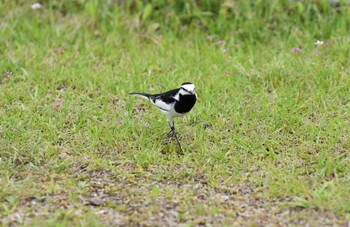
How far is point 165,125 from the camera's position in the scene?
5.50m

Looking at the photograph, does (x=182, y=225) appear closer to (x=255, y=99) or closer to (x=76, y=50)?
(x=255, y=99)

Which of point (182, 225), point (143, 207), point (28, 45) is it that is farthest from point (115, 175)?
point (28, 45)

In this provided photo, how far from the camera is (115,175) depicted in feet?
15.4

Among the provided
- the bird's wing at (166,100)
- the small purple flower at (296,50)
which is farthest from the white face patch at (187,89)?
the small purple flower at (296,50)

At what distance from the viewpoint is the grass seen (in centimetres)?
423

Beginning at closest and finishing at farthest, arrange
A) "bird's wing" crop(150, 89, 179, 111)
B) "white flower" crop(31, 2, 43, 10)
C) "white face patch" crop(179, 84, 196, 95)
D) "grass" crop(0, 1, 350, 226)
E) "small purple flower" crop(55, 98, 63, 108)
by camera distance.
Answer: "grass" crop(0, 1, 350, 226)
"white face patch" crop(179, 84, 196, 95)
"bird's wing" crop(150, 89, 179, 111)
"small purple flower" crop(55, 98, 63, 108)
"white flower" crop(31, 2, 43, 10)

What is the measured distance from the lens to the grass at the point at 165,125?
4.23 meters

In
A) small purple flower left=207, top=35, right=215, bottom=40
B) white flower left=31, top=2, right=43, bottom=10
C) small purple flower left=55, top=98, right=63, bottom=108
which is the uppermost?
small purple flower left=207, top=35, right=215, bottom=40

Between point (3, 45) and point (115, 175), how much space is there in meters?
3.05

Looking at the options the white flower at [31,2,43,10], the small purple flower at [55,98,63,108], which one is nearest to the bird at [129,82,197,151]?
the small purple flower at [55,98,63,108]

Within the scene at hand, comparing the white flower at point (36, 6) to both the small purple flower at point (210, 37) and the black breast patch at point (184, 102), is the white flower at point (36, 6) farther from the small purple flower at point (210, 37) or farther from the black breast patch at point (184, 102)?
the black breast patch at point (184, 102)

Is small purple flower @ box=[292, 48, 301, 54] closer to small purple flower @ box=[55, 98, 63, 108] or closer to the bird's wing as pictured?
the bird's wing

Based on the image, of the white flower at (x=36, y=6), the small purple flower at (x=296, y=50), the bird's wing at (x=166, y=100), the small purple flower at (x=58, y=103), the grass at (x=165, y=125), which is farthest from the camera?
the white flower at (x=36, y=6)

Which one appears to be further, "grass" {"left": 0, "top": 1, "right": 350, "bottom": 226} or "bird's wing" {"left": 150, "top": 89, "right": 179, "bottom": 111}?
"bird's wing" {"left": 150, "top": 89, "right": 179, "bottom": 111}
